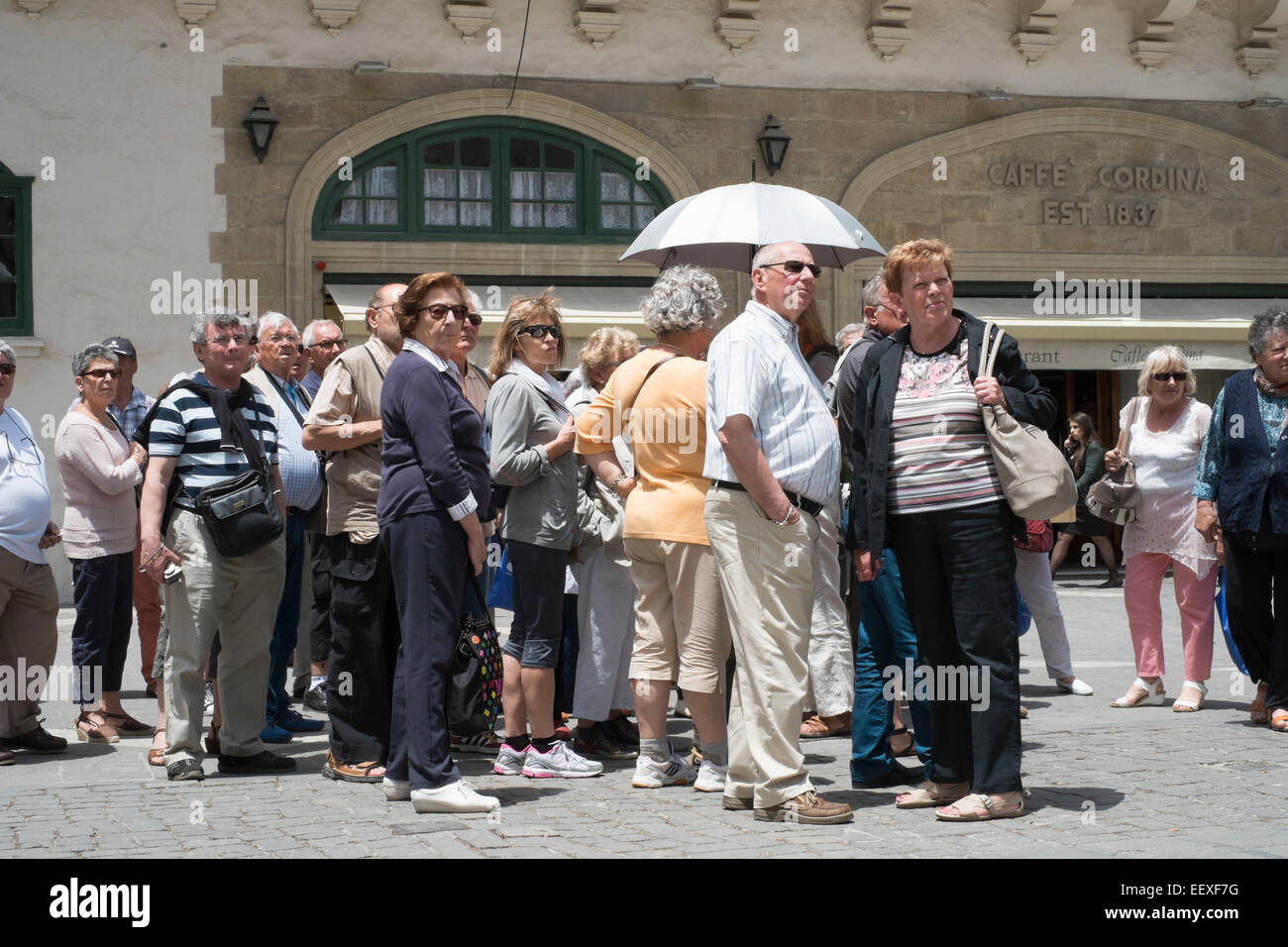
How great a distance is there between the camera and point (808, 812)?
5.36 metres

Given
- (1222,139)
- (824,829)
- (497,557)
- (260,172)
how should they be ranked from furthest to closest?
1. (1222,139)
2. (260,172)
3. (497,557)
4. (824,829)

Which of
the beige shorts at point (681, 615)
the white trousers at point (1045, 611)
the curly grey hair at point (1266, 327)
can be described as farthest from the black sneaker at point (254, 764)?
the curly grey hair at point (1266, 327)

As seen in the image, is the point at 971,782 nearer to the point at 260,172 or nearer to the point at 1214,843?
the point at 1214,843

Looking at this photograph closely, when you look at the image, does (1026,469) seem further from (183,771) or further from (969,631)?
(183,771)

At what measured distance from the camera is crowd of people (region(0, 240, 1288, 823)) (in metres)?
5.52

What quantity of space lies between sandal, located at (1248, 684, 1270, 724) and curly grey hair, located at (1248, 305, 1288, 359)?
1.61 m

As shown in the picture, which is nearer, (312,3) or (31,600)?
(31,600)

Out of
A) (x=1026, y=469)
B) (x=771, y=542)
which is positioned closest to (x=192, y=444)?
(x=771, y=542)

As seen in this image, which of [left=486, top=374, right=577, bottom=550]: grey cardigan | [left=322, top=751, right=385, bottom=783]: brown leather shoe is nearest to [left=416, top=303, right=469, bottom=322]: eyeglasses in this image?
[left=486, top=374, right=577, bottom=550]: grey cardigan

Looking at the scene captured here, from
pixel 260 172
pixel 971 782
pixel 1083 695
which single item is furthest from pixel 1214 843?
pixel 260 172

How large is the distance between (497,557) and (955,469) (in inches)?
123

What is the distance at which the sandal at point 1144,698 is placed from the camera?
833 cm

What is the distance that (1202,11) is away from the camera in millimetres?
17641

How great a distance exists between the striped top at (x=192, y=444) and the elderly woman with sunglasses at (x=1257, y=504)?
4560 mm
